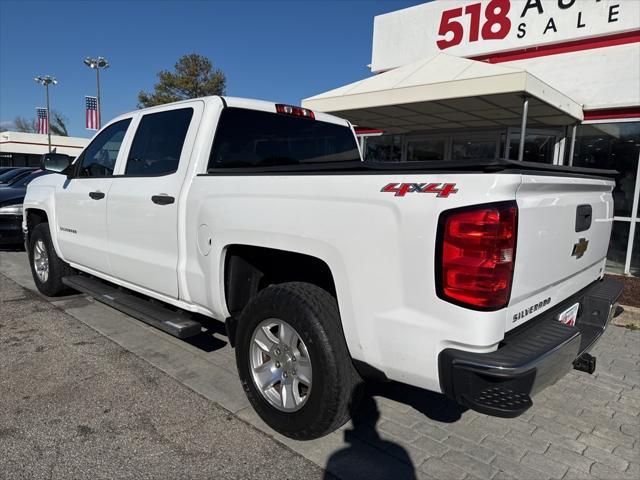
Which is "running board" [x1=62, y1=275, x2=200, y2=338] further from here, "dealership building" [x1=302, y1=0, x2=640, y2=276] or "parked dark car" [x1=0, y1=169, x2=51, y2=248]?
"parked dark car" [x1=0, y1=169, x2=51, y2=248]

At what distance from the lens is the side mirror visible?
203 inches

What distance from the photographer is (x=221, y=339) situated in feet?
14.5

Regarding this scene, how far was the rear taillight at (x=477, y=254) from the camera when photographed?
1.94m

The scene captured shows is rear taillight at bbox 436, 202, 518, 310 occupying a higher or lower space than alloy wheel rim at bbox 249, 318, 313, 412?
higher

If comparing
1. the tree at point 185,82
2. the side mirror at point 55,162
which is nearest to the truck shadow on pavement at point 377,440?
the side mirror at point 55,162

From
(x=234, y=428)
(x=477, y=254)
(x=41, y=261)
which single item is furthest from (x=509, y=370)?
(x=41, y=261)

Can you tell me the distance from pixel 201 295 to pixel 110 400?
3.08 ft

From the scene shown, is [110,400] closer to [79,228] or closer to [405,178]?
[79,228]

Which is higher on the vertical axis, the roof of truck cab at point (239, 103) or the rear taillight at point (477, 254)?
the roof of truck cab at point (239, 103)

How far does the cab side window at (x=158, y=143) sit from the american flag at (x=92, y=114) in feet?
94.5

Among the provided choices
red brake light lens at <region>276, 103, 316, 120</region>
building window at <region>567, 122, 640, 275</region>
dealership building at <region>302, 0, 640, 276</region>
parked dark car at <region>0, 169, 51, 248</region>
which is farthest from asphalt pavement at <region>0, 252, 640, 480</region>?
parked dark car at <region>0, 169, 51, 248</region>

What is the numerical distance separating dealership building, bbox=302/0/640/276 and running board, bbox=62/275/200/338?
515 cm

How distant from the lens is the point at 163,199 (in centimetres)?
339

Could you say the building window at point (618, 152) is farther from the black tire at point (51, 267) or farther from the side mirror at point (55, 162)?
the black tire at point (51, 267)
